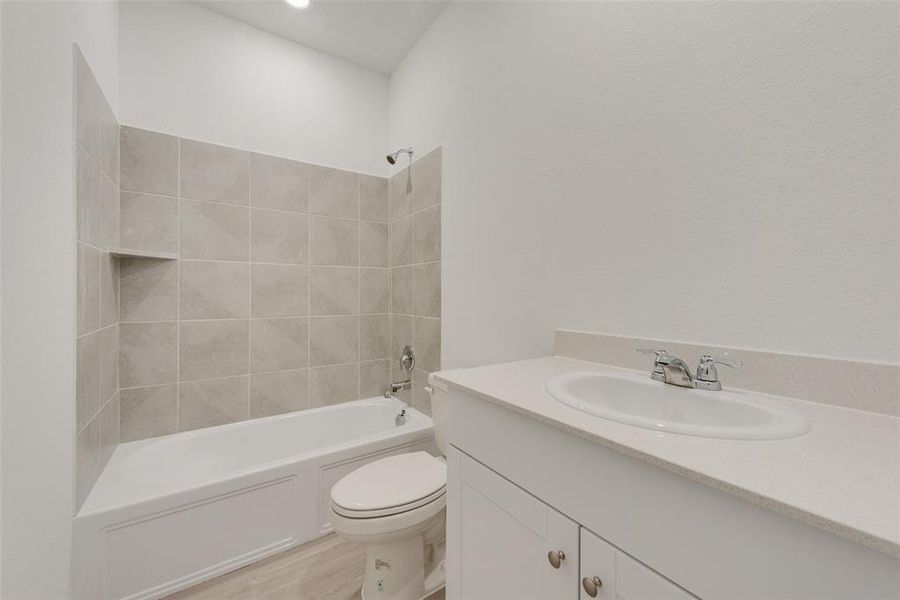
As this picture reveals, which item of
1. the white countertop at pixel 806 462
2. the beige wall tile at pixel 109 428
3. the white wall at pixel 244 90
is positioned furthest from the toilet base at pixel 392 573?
the white wall at pixel 244 90

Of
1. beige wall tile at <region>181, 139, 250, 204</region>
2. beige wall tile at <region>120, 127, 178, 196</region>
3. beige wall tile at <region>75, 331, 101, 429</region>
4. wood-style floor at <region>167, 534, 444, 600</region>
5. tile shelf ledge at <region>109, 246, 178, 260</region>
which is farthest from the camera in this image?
beige wall tile at <region>181, 139, 250, 204</region>

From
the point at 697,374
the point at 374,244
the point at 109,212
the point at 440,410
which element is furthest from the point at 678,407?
the point at 109,212

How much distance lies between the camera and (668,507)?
1.71 feet

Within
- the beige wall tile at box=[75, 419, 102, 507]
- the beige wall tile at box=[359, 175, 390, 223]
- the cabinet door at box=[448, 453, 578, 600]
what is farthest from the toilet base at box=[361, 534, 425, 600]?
the beige wall tile at box=[359, 175, 390, 223]

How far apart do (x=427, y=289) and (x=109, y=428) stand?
163 cm

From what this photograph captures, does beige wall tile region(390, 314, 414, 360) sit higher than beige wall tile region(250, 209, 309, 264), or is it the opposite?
beige wall tile region(250, 209, 309, 264)

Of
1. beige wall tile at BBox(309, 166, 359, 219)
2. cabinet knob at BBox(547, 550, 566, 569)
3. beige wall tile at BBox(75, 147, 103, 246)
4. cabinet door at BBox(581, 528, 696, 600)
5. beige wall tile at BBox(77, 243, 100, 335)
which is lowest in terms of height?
cabinet knob at BBox(547, 550, 566, 569)

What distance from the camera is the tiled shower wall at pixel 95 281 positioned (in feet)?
3.90

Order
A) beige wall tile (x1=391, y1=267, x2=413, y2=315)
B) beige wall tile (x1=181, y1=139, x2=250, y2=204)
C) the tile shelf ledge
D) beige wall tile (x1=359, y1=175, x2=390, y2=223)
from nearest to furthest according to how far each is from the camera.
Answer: the tile shelf ledge → beige wall tile (x1=181, y1=139, x2=250, y2=204) → beige wall tile (x1=391, y1=267, x2=413, y2=315) → beige wall tile (x1=359, y1=175, x2=390, y2=223)

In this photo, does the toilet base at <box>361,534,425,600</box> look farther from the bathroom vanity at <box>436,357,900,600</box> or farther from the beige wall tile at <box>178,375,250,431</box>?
the beige wall tile at <box>178,375,250,431</box>

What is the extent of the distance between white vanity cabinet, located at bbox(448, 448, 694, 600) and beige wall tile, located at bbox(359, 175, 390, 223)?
1.84 meters

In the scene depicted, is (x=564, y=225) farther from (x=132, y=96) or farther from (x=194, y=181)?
(x=132, y=96)

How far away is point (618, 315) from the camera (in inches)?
43.5

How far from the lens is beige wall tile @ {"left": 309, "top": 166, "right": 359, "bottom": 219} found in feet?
7.25
